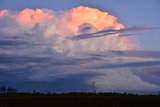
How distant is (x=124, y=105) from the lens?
90562 mm

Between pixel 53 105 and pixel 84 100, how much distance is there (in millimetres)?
7410

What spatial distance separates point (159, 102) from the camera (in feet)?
309

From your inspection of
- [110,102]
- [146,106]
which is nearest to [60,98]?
[110,102]

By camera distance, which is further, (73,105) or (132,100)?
(132,100)

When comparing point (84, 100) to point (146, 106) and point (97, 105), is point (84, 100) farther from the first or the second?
point (146, 106)

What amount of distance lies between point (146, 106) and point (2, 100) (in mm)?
27867

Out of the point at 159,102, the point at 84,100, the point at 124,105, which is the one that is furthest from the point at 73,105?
the point at 159,102

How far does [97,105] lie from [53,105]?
8.78 metres

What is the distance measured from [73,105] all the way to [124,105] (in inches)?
411

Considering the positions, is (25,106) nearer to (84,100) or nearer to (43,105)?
(43,105)

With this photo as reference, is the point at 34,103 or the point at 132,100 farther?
the point at 132,100

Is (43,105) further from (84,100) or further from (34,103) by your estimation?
(84,100)

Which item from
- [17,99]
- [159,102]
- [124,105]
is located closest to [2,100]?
[17,99]

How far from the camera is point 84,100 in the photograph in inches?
3553
